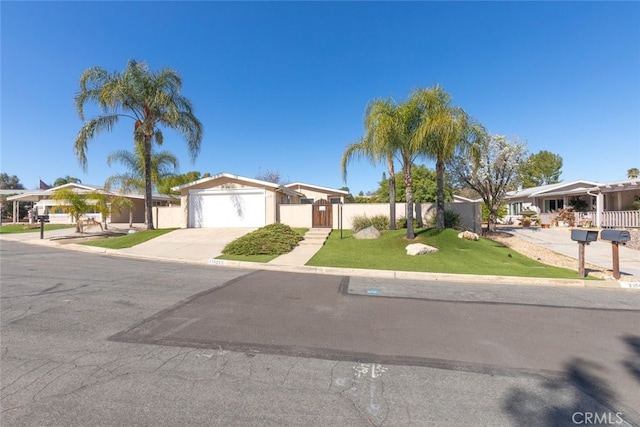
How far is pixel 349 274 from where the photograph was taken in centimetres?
873

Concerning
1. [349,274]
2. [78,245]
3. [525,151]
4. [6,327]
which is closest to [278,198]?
[78,245]

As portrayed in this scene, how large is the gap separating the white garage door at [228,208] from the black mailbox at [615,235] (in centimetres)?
1664

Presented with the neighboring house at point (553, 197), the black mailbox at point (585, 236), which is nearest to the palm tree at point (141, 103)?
the black mailbox at point (585, 236)

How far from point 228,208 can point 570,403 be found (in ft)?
65.3

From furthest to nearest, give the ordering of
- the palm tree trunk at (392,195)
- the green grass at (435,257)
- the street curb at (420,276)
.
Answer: the palm tree trunk at (392,195) < the green grass at (435,257) < the street curb at (420,276)

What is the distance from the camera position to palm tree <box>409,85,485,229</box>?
12164 millimetres

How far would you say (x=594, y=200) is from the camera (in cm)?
2359

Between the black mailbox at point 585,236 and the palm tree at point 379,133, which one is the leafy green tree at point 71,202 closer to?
the palm tree at point 379,133

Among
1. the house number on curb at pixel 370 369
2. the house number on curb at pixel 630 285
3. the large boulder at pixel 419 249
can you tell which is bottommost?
the house number on curb at pixel 630 285

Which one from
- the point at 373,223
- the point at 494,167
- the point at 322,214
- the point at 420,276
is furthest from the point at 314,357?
the point at 494,167

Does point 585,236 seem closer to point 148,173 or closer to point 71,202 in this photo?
point 148,173

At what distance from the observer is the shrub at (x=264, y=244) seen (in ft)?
39.4

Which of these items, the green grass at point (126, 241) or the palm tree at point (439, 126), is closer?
the palm tree at point (439, 126)

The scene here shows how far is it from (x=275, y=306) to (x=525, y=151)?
713 inches
